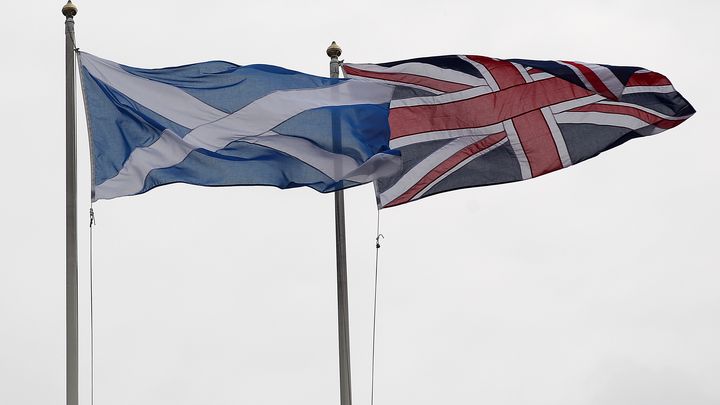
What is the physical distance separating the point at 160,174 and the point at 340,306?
339 cm

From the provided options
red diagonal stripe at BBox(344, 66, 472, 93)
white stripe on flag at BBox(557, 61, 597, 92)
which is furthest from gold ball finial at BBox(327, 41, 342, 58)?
white stripe on flag at BBox(557, 61, 597, 92)

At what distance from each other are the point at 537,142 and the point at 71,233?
26.6 ft

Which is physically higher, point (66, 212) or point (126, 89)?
point (126, 89)

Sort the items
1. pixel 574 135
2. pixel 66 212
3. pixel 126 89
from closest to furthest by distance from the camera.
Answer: pixel 66 212 < pixel 126 89 < pixel 574 135

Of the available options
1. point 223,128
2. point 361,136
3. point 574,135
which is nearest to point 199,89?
point 223,128

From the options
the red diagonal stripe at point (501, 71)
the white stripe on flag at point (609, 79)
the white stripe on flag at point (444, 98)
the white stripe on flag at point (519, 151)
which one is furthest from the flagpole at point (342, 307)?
the white stripe on flag at point (609, 79)

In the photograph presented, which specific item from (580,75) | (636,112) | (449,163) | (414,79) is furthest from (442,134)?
(636,112)

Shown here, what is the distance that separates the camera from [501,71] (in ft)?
103

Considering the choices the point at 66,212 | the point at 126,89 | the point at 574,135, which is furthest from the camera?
the point at 574,135

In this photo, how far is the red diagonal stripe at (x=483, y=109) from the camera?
30.6 meters

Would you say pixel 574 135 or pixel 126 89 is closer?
pixel 126 89

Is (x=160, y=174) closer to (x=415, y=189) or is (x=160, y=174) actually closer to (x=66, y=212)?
(x=66, y=212)

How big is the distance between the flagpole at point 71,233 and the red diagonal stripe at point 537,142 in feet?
24.4

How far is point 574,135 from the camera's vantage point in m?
31.2
